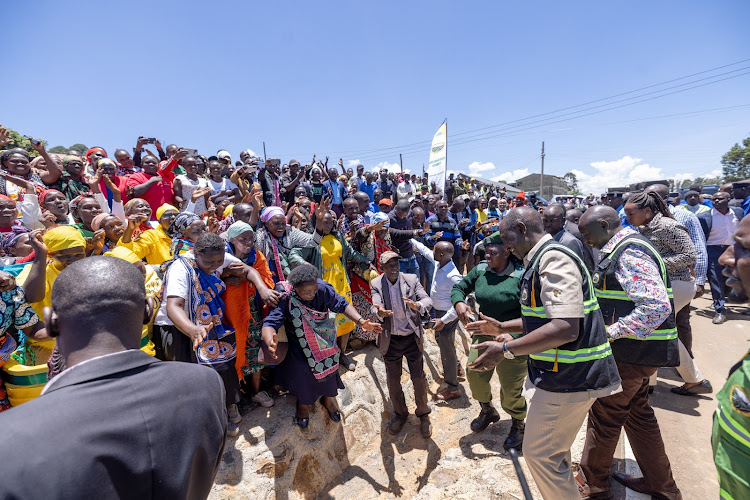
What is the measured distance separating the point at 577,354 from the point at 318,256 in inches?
115

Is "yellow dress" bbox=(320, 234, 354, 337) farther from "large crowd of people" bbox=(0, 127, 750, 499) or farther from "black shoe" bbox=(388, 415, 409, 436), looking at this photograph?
"black shoe" bbox=(388, 415, 409, 436)

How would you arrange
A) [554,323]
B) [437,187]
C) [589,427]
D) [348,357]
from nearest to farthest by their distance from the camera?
1. [554,323]
2. [589,427]
3. [348,357]
4. [437,187]

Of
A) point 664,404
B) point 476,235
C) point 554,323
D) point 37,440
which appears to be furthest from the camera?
point 476,235

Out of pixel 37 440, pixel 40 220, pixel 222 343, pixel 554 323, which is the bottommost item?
pixel 222 343

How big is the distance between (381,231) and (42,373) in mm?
3889

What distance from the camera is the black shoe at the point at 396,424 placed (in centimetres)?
458

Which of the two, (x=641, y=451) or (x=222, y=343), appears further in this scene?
(x=222, y=343)

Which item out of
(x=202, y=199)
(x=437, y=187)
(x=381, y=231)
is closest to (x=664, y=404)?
(x=381, y=231)

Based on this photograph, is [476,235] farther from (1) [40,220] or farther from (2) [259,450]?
(1) [40,220]

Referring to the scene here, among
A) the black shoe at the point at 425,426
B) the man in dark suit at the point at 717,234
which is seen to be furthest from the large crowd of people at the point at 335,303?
the man in dark suit at the point at 717,234

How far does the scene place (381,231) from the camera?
212 inches

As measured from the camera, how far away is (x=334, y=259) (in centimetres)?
463

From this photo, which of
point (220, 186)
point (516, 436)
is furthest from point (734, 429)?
point (220, 186)

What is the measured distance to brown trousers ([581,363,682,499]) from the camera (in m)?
2.78
